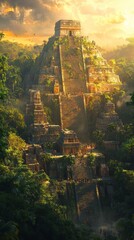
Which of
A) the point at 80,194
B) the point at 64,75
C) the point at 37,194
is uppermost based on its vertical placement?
the point at 64,75

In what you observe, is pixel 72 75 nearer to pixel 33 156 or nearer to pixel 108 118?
pixel 108 118

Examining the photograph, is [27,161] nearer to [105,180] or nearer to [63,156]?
[63,156]

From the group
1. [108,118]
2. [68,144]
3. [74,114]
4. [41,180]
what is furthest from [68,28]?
Result: [41,180]

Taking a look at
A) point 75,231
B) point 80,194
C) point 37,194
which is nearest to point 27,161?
point 80,194

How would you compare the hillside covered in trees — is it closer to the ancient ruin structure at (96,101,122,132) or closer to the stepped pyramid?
the ancient ruin structure at (96,101,122,132)

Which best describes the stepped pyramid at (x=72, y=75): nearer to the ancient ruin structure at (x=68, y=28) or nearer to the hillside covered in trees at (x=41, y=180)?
the ancient ruin structure at (x=68, y=28)

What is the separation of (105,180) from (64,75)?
75.3 feet

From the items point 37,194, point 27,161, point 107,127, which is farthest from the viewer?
point 107,127

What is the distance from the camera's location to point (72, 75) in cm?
5809

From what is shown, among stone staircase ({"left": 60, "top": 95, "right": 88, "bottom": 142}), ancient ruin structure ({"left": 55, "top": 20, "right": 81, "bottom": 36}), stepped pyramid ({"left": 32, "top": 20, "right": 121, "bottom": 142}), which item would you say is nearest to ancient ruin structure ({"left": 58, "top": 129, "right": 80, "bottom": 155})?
stepped pyramid ({"left": 32, "top": 20, "right": 121, "bottom": 142})

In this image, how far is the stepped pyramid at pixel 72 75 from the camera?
176 ft

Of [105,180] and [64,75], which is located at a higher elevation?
[64,75]

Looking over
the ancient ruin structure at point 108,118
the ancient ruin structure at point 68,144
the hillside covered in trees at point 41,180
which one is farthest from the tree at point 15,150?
the ancient ruin structure at point 108,118

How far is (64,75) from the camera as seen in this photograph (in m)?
57.7
